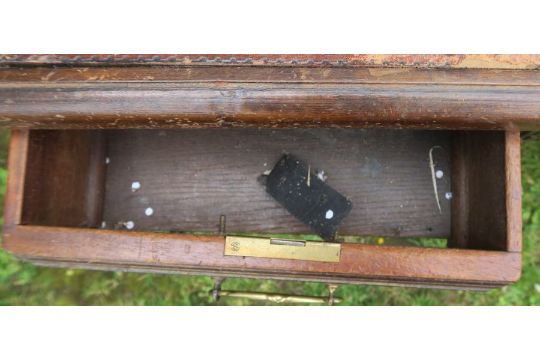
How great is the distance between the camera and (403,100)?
0.92 m

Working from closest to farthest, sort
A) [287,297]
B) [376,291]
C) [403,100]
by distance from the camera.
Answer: [403,100] → [287,297] → [376,291]

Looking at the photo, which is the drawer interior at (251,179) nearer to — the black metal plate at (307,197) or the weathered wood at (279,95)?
the black metal plate at (307,197)

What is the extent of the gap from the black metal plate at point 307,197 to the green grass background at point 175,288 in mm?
582

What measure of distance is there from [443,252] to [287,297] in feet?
1.49

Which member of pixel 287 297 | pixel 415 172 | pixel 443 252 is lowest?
pixel 287 297

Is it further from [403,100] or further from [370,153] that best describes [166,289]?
[403,100]

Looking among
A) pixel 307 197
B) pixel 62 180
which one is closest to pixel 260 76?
pixel 307 197

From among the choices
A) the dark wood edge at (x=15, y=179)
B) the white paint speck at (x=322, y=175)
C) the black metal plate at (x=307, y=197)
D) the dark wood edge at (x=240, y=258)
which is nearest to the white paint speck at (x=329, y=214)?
the black metal plate at (x=307, y=197)

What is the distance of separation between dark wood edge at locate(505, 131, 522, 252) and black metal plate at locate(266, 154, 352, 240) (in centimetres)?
46

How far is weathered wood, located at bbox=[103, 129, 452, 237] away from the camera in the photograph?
56.7 inches

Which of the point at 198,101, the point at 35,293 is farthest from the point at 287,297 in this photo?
the point at 35,293

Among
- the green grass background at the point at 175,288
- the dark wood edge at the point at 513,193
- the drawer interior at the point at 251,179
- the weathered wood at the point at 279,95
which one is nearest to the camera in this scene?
the weathered wood at the point at 279,95

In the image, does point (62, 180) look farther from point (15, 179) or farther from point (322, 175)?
point (322, 175)

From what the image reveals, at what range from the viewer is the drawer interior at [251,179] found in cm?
142
